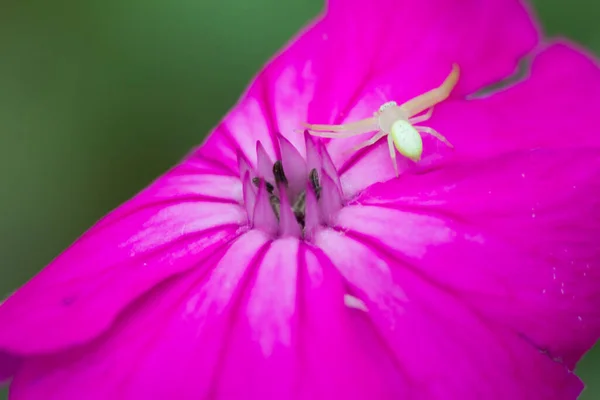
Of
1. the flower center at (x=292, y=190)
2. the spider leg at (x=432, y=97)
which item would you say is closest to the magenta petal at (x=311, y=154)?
the flower center at (x=292, y=190)

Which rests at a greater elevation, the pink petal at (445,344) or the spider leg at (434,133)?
the spider leg at (434,133)

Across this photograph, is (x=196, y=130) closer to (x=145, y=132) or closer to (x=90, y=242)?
(x=145, y=132)

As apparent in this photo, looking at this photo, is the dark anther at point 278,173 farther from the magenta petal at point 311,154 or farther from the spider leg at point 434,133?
the spider leg at point 434,133

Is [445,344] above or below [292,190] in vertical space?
below

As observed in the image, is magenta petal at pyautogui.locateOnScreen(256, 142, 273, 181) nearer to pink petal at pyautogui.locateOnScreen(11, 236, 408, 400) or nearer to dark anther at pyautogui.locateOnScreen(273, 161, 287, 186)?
dark anther at pyautogui.locateOnScreen(273, 161, 287, 186)

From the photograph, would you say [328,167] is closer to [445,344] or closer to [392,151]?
[392,151]

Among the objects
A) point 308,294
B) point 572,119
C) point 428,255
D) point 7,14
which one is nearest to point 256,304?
point 308,294

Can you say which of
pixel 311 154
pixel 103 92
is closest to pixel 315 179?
pixel 311 154

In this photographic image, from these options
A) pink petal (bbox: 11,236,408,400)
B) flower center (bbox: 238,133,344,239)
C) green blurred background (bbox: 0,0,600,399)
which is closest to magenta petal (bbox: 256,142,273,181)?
flower center (bbox: 238,133,344,239)
